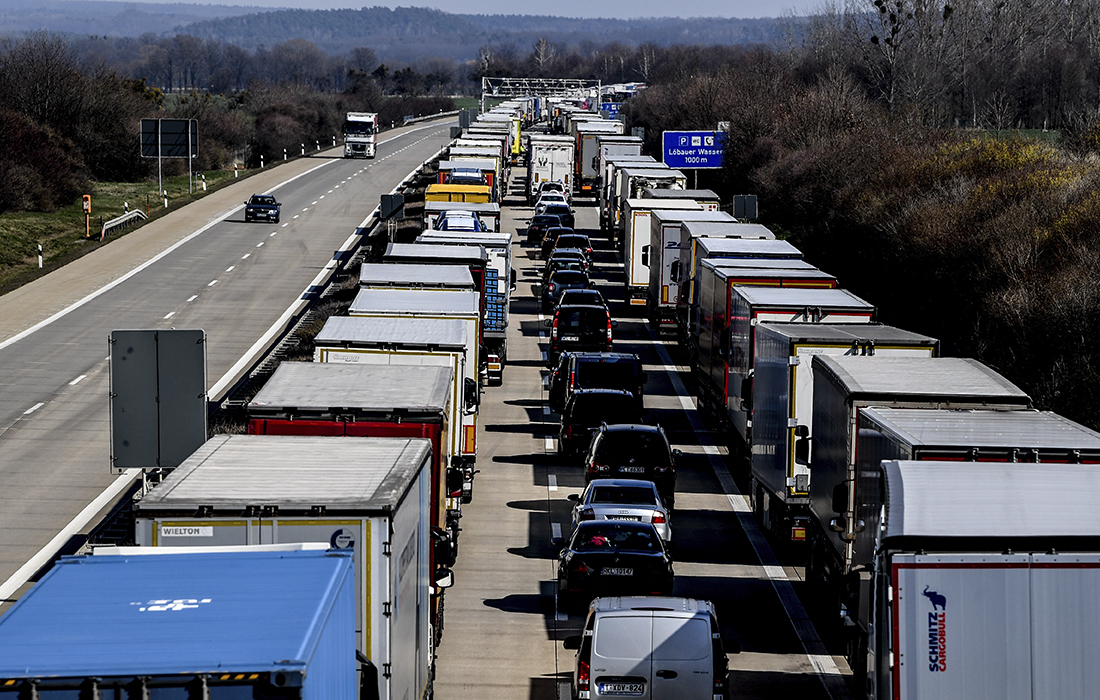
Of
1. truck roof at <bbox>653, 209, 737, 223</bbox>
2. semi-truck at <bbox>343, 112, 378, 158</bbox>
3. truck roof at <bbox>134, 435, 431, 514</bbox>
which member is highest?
semi-truck at <bbox>343, 112, 378, 158</bbox>

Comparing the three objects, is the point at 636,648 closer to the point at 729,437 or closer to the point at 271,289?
the point at 729,437

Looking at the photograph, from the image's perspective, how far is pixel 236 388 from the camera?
28.8 metres

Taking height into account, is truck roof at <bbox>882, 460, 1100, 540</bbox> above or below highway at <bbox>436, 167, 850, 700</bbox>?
above

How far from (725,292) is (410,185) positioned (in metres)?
60.1

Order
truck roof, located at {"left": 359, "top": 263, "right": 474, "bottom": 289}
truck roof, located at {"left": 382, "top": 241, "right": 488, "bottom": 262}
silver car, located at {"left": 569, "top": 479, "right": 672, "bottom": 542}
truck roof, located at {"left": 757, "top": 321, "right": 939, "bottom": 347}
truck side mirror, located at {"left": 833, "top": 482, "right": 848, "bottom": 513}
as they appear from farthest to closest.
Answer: truck roof, located at {"left": 382, "top": 241, "right": 488, "bottom": 262}
truck roof, located at {"left": 359, "top": 263, "right": 474, "bottom": 289}
truck roof, located at {"left": 757, "top": 321, "right": 939, "bottom": 347}
silver car, located at {"left": 569, "top": 479, "right": 672, "bottom": 542}
truck side mirror, located at {"left": 833, "top": 482, "right": 848, "bottom": 513}

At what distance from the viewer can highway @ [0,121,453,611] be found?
22719 mm

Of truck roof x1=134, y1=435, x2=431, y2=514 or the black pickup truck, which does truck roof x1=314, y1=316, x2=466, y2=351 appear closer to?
truck roof x1=134, y1=435, x2=431, y2=514

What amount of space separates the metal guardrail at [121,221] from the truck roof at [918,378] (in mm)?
46003

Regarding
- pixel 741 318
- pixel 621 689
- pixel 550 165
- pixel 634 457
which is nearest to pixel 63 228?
pixel 550 165

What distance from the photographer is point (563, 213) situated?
206 feet

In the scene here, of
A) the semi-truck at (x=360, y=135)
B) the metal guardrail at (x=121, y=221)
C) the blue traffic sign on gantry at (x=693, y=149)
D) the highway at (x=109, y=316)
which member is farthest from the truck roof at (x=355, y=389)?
the semi-truck at (x=360, y=135)

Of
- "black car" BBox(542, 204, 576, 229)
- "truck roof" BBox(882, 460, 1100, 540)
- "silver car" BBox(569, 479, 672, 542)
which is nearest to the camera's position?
"truck roof" BBox(882, 460, 1100, 540)

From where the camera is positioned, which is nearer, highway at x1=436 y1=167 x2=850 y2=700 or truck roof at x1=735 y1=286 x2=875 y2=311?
highway at x1=436 y1=167 x2=850 y2=700

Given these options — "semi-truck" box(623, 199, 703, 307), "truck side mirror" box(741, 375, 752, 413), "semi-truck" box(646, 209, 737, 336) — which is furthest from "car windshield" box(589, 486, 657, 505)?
"semi-truck" box(623, 199, 703, 307)
